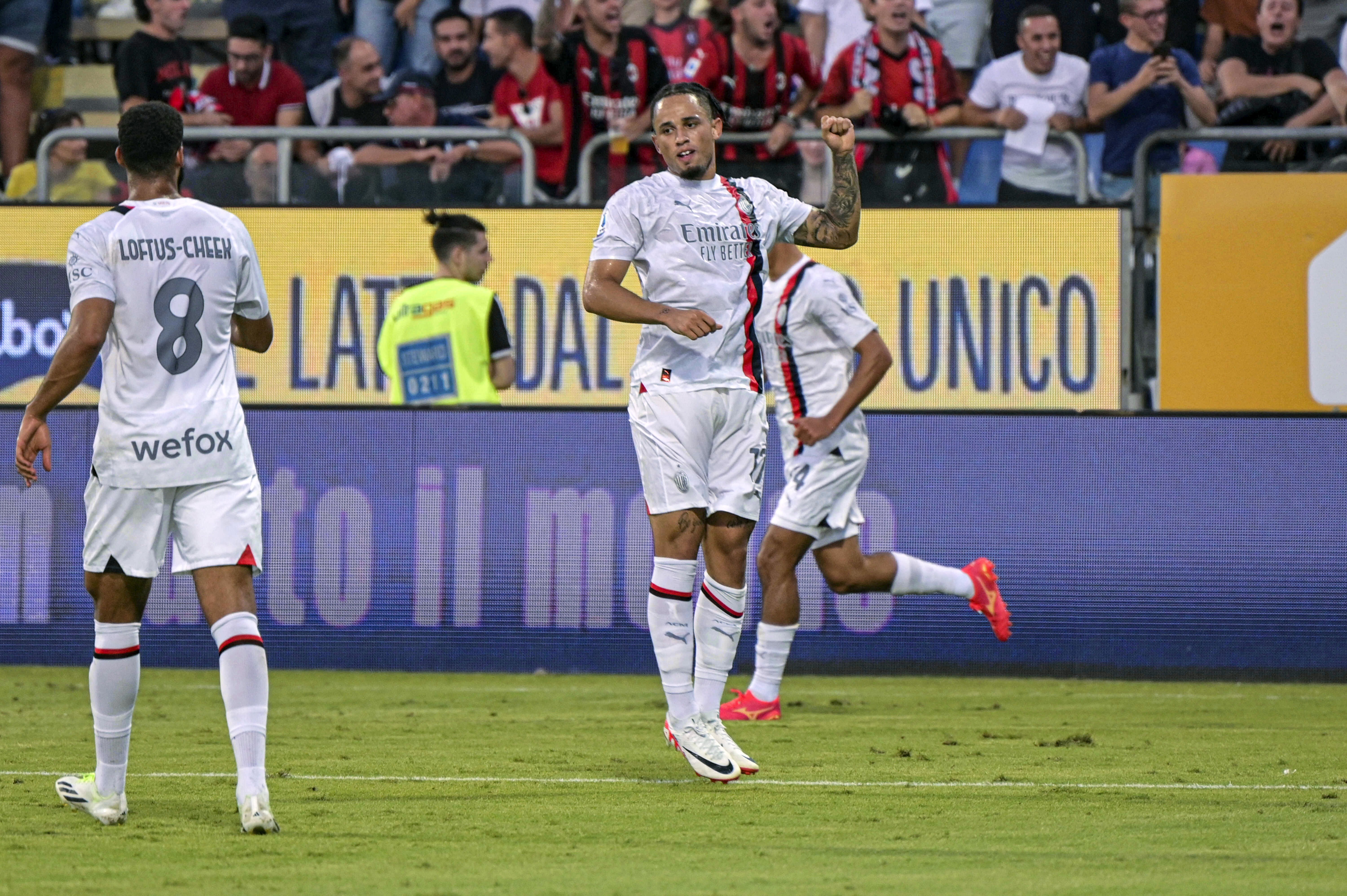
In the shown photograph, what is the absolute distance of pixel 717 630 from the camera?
22.9ft

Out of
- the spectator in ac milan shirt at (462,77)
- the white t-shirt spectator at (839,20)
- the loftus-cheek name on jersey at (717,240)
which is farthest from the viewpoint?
the white t-shirt spectator at (839,20)

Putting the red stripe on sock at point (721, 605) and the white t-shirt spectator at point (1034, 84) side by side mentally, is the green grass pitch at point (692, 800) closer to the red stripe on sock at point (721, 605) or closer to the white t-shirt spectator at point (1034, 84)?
the red stripe on sock at point (721, 605)

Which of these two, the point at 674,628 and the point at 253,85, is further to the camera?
the point at 253,85

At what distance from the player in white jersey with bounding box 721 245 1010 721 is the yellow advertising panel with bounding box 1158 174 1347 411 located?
2.64m

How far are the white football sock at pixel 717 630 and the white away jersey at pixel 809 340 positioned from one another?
7.91ft

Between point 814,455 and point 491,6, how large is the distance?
6.26m

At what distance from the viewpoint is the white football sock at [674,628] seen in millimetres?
6633

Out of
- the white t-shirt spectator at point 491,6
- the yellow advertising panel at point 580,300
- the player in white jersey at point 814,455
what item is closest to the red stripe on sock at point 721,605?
the player in white jersey at point 814,455

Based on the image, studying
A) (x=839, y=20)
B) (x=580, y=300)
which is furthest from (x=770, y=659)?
(x=839, y=20)

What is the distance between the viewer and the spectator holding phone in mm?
12547

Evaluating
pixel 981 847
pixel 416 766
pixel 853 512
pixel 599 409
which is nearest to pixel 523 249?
pixel 599 409

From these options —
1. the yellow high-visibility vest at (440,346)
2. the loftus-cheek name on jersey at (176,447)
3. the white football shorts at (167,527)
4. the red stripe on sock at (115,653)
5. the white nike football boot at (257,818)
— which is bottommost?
the white nike football boot at (257,818)

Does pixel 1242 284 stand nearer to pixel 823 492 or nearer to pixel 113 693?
pixel 823 492

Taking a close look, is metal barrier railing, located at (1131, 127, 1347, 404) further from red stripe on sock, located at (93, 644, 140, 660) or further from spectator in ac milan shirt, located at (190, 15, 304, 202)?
red stripe on sock, located at (93, 644, 140, 660)
